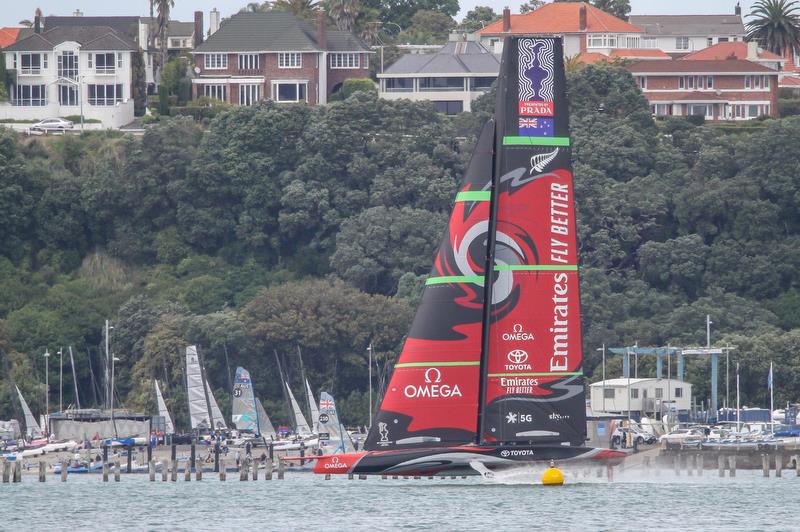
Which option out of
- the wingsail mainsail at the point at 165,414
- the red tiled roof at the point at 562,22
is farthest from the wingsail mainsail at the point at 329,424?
the red tiled roof at the point at 562,22

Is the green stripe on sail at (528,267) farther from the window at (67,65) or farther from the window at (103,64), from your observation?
the window at (67,65)

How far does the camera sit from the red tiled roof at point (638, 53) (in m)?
143

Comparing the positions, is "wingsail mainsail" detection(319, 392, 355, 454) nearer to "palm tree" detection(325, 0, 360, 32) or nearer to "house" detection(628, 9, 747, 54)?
"palm tree" detection(325, 0, 360, 32)

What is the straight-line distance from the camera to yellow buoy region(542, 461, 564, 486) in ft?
160

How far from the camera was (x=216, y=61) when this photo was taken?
134 meters

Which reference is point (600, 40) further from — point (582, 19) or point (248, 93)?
point (248, 93)

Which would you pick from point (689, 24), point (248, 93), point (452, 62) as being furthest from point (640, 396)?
point (689, 24)

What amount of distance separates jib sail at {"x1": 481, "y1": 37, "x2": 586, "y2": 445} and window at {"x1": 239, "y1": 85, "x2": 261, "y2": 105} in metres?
86.5

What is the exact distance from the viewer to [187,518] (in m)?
57.2

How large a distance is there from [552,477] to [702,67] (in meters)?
90.8

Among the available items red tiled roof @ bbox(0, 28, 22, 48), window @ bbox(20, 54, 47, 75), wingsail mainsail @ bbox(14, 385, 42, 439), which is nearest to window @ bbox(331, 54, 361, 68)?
window @ bbox(20, 54, 47, 75)

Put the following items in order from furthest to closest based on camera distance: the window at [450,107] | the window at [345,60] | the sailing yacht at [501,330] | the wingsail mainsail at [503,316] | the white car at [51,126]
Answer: the window at [345,60] → the window at [450,107] → the white car at [51,126] → the wingsail mainsail at [503,316] → the sailing yacht at [501,330]

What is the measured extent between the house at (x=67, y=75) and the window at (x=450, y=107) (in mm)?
19622

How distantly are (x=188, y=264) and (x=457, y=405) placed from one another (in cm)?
6974
